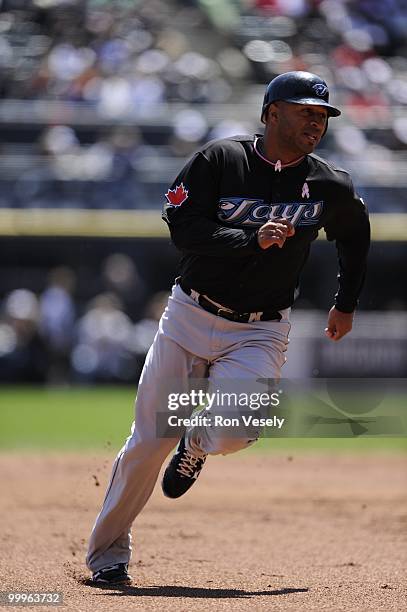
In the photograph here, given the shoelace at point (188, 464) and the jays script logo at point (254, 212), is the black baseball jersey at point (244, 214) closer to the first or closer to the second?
the jays script logo at point (254, 212)

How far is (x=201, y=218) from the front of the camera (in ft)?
13.1

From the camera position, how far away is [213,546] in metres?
5.32

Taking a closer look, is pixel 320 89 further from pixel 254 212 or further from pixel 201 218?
pixel 201 218

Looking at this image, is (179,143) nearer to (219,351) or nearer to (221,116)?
(221,116)

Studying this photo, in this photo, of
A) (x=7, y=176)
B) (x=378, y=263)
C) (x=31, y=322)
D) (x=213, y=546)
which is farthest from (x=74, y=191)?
(x=213, y=546)

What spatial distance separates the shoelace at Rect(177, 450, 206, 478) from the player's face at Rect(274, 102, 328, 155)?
4.28ft

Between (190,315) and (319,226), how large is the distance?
0.62 metres

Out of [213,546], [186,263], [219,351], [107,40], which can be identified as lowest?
[213,546]

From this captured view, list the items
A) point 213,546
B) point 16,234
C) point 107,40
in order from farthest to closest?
point 107,40 → point 16,234 → point 213,546

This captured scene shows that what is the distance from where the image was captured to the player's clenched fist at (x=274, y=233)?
3799 millimetres

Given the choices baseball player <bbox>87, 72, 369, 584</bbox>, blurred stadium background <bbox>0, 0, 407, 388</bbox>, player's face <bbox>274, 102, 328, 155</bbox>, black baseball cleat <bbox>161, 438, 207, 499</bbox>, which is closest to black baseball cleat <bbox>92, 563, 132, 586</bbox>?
baseball player <bbox>87, 72, 369, 584</bbox>

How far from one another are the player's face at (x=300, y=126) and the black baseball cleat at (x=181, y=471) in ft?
4.15

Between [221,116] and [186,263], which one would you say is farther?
[221,116]

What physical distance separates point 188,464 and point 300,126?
1436mm
